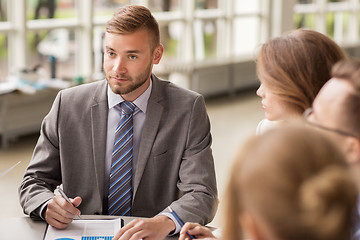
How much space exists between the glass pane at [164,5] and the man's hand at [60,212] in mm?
6390

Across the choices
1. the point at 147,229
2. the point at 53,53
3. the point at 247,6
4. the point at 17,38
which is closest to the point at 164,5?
the point at 53,53

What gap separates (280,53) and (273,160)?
1135mm

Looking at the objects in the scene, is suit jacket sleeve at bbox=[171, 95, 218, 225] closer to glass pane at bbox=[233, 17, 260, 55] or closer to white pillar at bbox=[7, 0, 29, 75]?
white pillar at bbox=[7, 0, 29, 75]

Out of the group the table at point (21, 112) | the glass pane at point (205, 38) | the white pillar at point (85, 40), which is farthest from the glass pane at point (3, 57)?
the glass pane at point (205, 38)

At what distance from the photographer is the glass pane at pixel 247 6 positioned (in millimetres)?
10047

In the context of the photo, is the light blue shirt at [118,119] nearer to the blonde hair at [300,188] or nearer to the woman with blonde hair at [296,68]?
the woman with blonde hair at [296,68]

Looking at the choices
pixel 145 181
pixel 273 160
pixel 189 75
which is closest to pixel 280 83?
pixel 145 181

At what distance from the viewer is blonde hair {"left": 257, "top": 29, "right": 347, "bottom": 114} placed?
1941 millimetres

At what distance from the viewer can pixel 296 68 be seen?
76.5 inches

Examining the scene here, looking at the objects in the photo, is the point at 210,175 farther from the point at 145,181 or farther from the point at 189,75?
the point at 189,75

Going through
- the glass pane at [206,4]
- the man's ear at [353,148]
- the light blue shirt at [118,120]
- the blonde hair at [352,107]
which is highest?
the blonde hair at [352,107]

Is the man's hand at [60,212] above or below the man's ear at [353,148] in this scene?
below

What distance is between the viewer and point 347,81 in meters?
1.41

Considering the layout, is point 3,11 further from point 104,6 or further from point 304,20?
point 304,20
